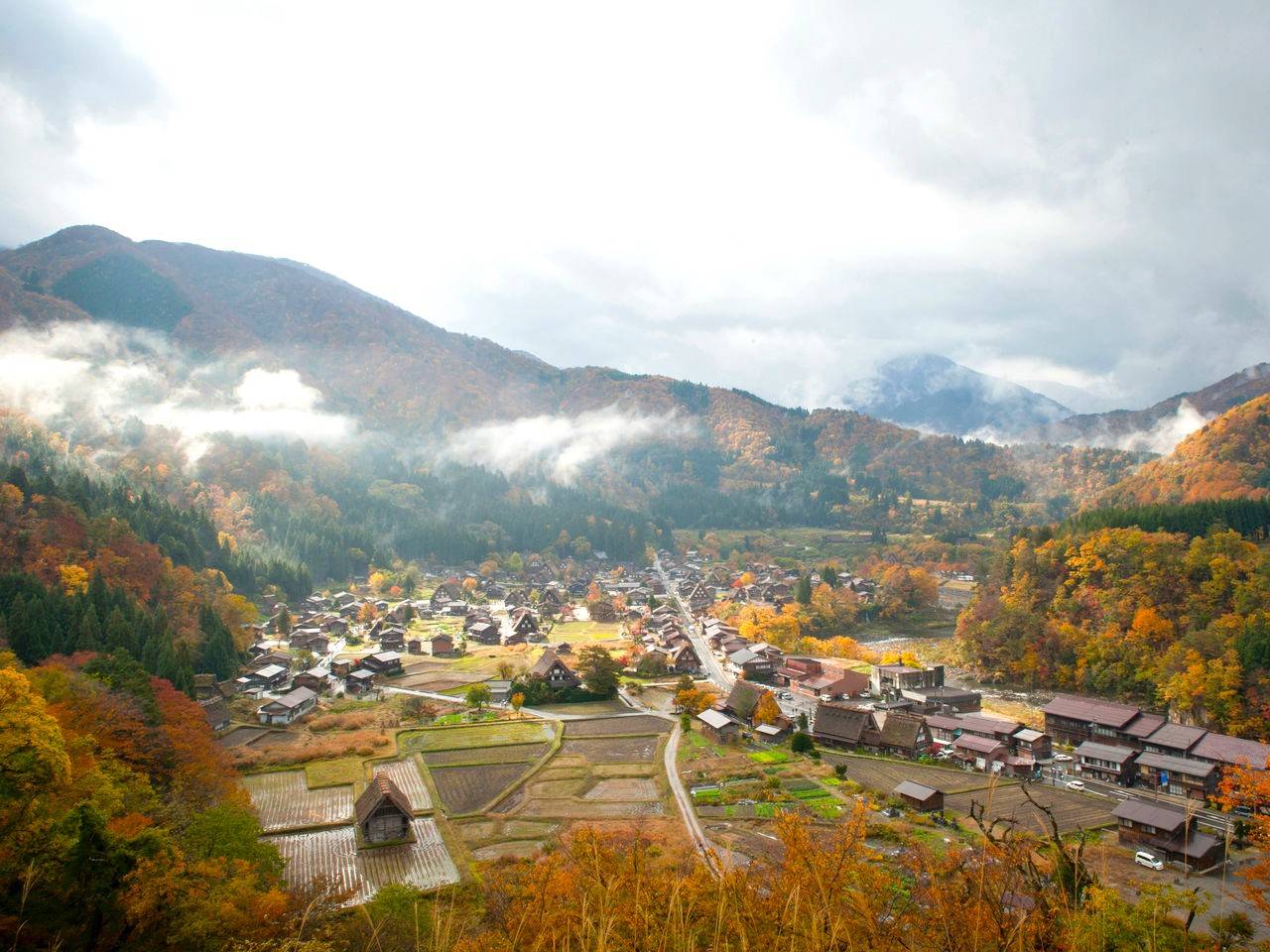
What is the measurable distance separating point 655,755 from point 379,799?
12161mm

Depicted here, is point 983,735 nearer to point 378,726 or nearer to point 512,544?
point 378,726

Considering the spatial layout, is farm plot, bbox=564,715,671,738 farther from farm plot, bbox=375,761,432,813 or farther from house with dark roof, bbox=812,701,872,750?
farm plot, bbox=375,761,432,813

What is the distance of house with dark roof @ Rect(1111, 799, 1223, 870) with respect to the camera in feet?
65.1

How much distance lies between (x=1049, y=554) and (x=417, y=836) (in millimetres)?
48497

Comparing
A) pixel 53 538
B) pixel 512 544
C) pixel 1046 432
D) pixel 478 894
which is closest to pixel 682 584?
pixel 512 544

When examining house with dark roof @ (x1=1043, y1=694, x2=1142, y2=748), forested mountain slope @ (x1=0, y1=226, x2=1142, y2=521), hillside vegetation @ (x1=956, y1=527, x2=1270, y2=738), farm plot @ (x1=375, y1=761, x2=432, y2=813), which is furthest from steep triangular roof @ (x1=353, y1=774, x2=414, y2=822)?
forested mountain slope @ (x1=0, y1=226, x2=1142, y2=521)

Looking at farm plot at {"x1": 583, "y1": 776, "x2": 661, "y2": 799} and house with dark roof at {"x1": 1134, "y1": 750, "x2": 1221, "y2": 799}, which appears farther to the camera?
house with dark roof at {"x1": 1134, "y1": 750, "x2": 1221, "y2": 799}

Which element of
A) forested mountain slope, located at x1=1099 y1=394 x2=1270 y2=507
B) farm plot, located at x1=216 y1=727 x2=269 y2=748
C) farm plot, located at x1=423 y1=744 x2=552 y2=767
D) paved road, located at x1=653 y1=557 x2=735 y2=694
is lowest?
paved road, located at x1=653 y1=557 x2=735 y2=694

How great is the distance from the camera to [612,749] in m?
29.5

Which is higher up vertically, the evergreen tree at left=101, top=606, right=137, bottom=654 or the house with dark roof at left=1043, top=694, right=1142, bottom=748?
the evergreen tree at left=101, top=606, right=137, bottom=654

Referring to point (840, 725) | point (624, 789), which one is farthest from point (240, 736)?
point (840, 725)

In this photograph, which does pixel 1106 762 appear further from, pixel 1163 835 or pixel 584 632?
pixel 584 632

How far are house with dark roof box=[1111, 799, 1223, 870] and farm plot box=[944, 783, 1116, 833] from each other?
3.74 feet

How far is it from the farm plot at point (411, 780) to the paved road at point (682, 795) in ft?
28.0
